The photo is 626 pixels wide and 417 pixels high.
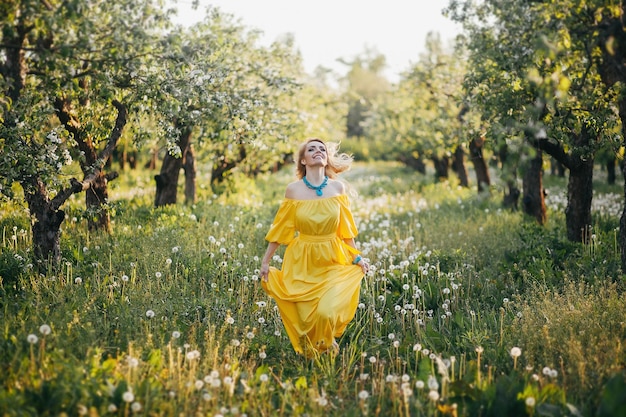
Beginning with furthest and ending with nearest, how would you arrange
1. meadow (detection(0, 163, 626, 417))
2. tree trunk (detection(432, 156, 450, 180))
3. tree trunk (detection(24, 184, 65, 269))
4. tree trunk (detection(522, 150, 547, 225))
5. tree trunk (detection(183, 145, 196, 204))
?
tree trunk (detection(432, 156, 450, 180)) → tree trunk (detection(183, 145, 196, 204)) → tree trunk (detection(522, 150, 547, 225)) → tree trunk (detection(24, 184, 65, 269)) → meadow (detection(0, 163, 626, 417))

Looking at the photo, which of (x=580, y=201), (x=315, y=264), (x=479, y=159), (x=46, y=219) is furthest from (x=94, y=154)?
(x=479, y=159)

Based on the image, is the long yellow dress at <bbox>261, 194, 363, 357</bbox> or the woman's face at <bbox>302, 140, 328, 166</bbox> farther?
the woman's face at <bbox>302, 140, 328, 166</bbox>

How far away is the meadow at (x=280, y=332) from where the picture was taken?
14.3 feet

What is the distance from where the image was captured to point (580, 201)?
971 centimetres

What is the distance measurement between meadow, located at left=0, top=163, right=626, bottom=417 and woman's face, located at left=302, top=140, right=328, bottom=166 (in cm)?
65

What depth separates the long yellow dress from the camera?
5.80 meters

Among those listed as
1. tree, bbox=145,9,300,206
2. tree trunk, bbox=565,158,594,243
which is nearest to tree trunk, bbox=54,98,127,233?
tree, bbox=145,9,300,206

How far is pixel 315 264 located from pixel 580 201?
609 centimetres

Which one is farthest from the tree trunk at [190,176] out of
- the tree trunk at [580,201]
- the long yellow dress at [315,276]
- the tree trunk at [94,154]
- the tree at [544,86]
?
the tree trunk at [580,201]

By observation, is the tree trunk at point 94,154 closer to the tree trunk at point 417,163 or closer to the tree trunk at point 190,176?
the tree trunk at point 190,176

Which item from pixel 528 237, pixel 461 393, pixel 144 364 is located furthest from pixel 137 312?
pixel 528 237

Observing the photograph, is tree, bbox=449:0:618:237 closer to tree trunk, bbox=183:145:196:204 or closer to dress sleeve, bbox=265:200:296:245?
dress sleeve, bbox=265:200:296:245

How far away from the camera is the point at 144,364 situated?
15.5ft

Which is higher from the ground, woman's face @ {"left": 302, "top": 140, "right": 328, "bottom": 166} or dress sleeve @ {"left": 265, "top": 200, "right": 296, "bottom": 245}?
woman's face @ {"left": 302, "top": 140, "right": 328, "bottom": 166}
